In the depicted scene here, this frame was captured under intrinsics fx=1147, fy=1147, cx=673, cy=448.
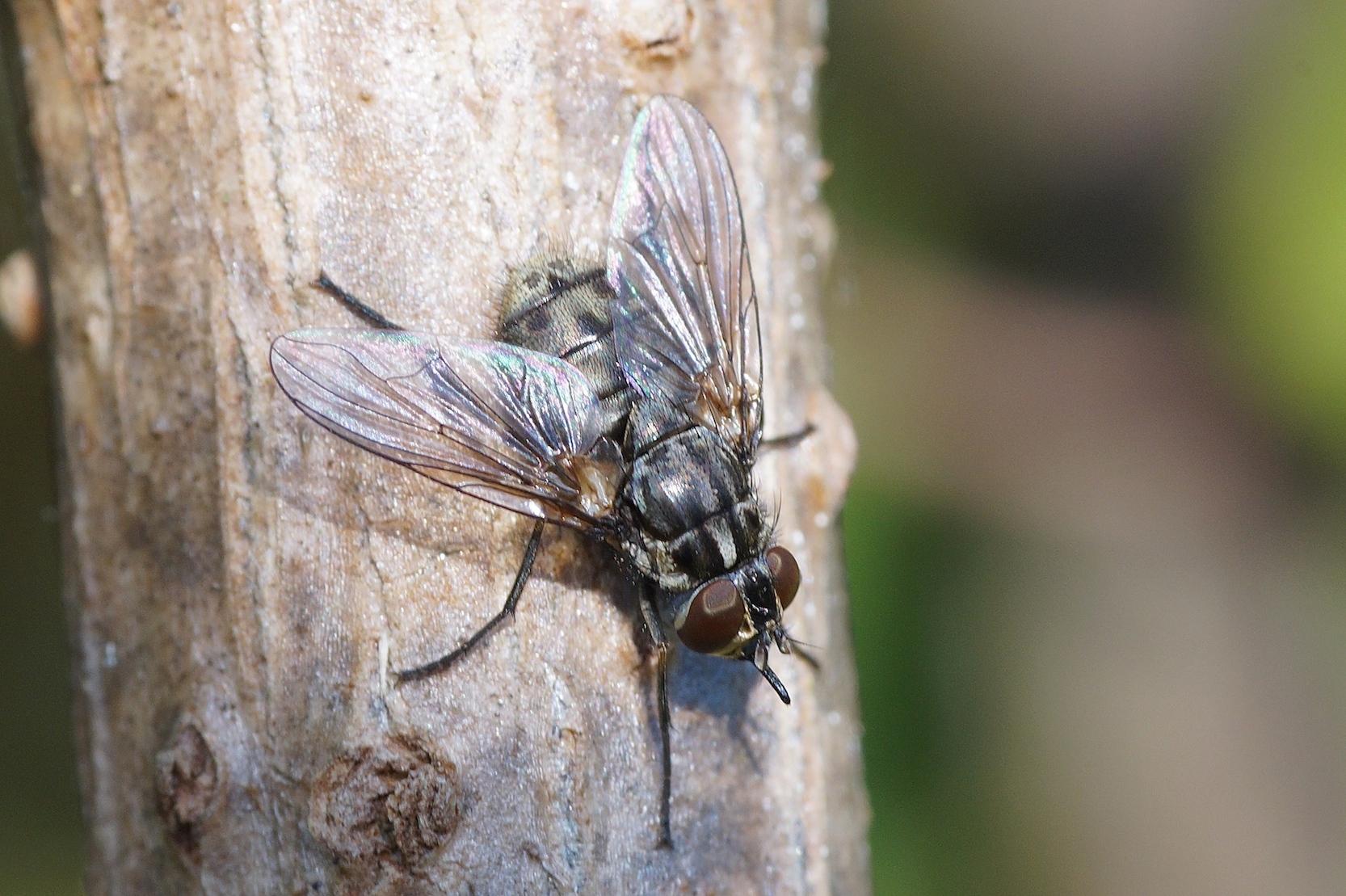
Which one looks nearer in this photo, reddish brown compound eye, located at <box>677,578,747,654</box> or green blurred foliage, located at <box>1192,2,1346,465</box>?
reddish brown compound eye, located at <box>677,578,747,654</box>

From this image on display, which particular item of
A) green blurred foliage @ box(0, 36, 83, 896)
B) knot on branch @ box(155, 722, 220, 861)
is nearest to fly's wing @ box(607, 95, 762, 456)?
knot on branch @ box(155, 722, 220, 861)

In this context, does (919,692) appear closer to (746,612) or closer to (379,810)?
(746,612)

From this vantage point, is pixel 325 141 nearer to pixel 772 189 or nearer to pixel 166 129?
pixel 166 129

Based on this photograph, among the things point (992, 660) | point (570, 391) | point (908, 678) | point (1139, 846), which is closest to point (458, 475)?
point (570, 391)

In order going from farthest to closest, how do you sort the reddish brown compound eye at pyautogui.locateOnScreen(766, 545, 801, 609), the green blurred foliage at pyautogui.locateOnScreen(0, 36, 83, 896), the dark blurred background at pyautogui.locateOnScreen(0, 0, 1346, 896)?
the dark blurred background at pyautogui.locateOnScreen(0, 0, 1346, 896) → the green blurred foliage at pyautogui.locateOnScreen(0, 36, 83, 896) → the reddish brown compound eye at pyautogui.locateOnScreen(766, 545, 801, 609)

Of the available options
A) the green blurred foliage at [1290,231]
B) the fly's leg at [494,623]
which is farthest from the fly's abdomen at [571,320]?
the green blurred foliage at [1290,231]

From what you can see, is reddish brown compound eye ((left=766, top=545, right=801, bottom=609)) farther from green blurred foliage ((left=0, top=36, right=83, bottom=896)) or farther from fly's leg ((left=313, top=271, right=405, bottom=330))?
green blurred foliage ((left=0, top=36, right=83, bottom=896))

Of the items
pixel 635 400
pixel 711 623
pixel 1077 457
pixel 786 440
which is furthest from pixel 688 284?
pixel 1077 457

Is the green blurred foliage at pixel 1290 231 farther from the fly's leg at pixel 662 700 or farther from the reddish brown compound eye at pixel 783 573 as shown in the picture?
the fly's leg at pixel 662 700
